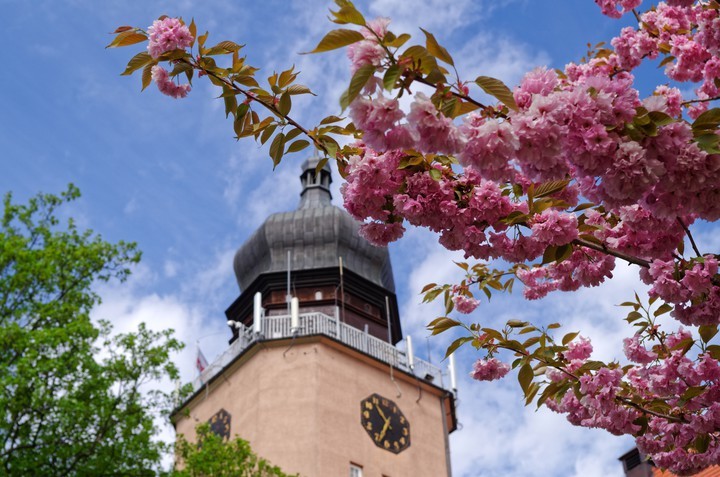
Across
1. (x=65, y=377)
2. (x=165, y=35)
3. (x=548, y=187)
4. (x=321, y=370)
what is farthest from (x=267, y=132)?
(x=321, y=370)

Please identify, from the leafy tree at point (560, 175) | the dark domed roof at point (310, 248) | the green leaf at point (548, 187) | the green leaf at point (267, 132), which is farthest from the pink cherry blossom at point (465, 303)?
the dark domed roof at point (310, 248)

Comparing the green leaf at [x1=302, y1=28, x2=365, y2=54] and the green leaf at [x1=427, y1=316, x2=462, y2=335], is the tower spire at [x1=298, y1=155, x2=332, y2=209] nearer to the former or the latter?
the green leaf at [x1=427, y1=316, x2=462, y2=335]

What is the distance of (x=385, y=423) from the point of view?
26.4 metres

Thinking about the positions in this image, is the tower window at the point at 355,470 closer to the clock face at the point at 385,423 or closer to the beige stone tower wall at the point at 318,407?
the beige stone tower wall at the point at 318,407

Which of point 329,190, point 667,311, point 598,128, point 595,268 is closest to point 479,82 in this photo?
point 598,128

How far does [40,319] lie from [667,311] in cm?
1239

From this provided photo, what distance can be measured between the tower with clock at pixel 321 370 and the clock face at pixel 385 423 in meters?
0.03

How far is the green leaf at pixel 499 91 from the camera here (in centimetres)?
314

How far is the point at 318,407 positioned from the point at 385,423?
2347mm

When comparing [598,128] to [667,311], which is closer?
[598,128]

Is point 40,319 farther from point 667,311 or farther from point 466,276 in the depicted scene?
point 667,311

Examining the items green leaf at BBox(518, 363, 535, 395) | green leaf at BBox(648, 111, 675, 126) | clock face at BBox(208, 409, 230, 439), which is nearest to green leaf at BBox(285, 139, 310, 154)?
green leaf at BBox(648, 111, 675, 126)

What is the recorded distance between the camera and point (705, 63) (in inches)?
221

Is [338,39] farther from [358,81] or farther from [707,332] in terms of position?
[707,332]
